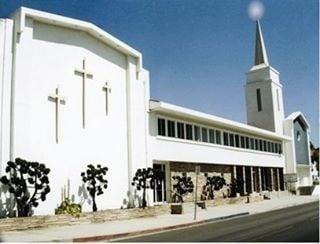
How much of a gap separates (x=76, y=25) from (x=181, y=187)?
38.2ft

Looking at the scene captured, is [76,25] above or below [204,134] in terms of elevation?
above

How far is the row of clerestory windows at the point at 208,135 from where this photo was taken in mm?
27969

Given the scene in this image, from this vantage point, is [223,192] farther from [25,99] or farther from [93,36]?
[25,99]

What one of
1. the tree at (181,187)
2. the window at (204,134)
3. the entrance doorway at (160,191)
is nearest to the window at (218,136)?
the window at (204,134)

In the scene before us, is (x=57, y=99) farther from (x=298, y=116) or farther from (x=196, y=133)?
(x=298, y=116)

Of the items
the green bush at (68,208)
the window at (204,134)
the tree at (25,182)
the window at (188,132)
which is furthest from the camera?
the window at (204,134)

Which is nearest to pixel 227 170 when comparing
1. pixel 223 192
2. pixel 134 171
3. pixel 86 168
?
pixel 223 192

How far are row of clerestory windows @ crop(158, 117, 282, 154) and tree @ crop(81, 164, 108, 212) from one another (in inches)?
270

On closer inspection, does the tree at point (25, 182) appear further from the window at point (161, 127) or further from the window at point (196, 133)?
the window at point (196, 133)

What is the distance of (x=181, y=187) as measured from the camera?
1093 inches

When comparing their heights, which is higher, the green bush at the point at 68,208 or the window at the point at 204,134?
the window at the point at 204,134

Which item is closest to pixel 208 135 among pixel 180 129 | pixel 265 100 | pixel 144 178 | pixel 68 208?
pixel 180 129

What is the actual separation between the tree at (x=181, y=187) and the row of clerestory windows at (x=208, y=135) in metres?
2.63

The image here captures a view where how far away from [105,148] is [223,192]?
553 inches
